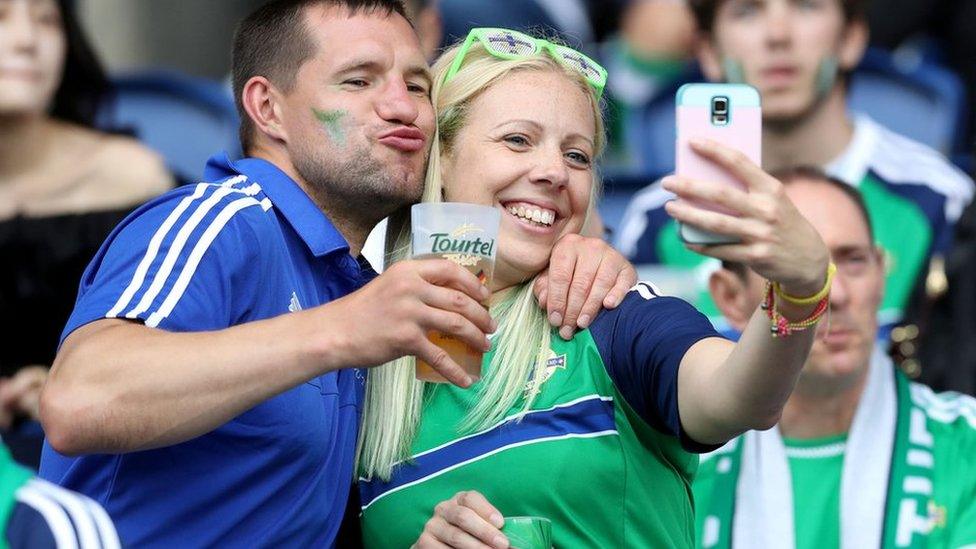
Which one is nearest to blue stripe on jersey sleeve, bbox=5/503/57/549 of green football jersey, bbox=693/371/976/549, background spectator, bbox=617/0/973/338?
green football jersey, bbox=693/371/976/549

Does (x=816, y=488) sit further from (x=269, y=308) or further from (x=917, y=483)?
(x=269, y=308)

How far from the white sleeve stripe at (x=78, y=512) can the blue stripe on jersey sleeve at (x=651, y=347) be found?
1.00 m

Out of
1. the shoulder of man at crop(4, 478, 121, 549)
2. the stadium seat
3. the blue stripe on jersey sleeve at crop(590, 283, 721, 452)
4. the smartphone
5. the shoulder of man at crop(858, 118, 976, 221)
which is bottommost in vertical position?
the shoulder of man at crop(858, 118, 976, 221)

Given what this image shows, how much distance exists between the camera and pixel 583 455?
10.1 ft

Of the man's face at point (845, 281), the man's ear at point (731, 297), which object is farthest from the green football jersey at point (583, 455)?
the man's ear at point (731, 297)

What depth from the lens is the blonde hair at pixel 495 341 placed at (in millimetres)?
3172

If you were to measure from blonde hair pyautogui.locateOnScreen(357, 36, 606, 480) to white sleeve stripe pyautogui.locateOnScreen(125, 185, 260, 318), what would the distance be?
506 millimetres

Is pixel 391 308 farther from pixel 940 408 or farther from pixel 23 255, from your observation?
pixel 23 255

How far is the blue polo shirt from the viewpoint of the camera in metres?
2.90

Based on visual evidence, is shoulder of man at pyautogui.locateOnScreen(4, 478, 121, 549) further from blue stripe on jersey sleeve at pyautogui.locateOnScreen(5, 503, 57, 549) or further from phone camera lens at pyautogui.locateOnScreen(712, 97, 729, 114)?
phone camera lens at pyautogui.locateOnScreen(712, 97, 729, 114)

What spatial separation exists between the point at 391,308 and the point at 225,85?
4361mm

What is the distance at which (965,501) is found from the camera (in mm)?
4195

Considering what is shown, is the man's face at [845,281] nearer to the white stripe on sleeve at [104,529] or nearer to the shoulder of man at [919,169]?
the shoulder of man at [919,169]

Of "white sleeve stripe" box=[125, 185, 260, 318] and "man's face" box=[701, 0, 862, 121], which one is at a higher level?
"white sleeve stripe" box=[125, 185, 260, 318]
